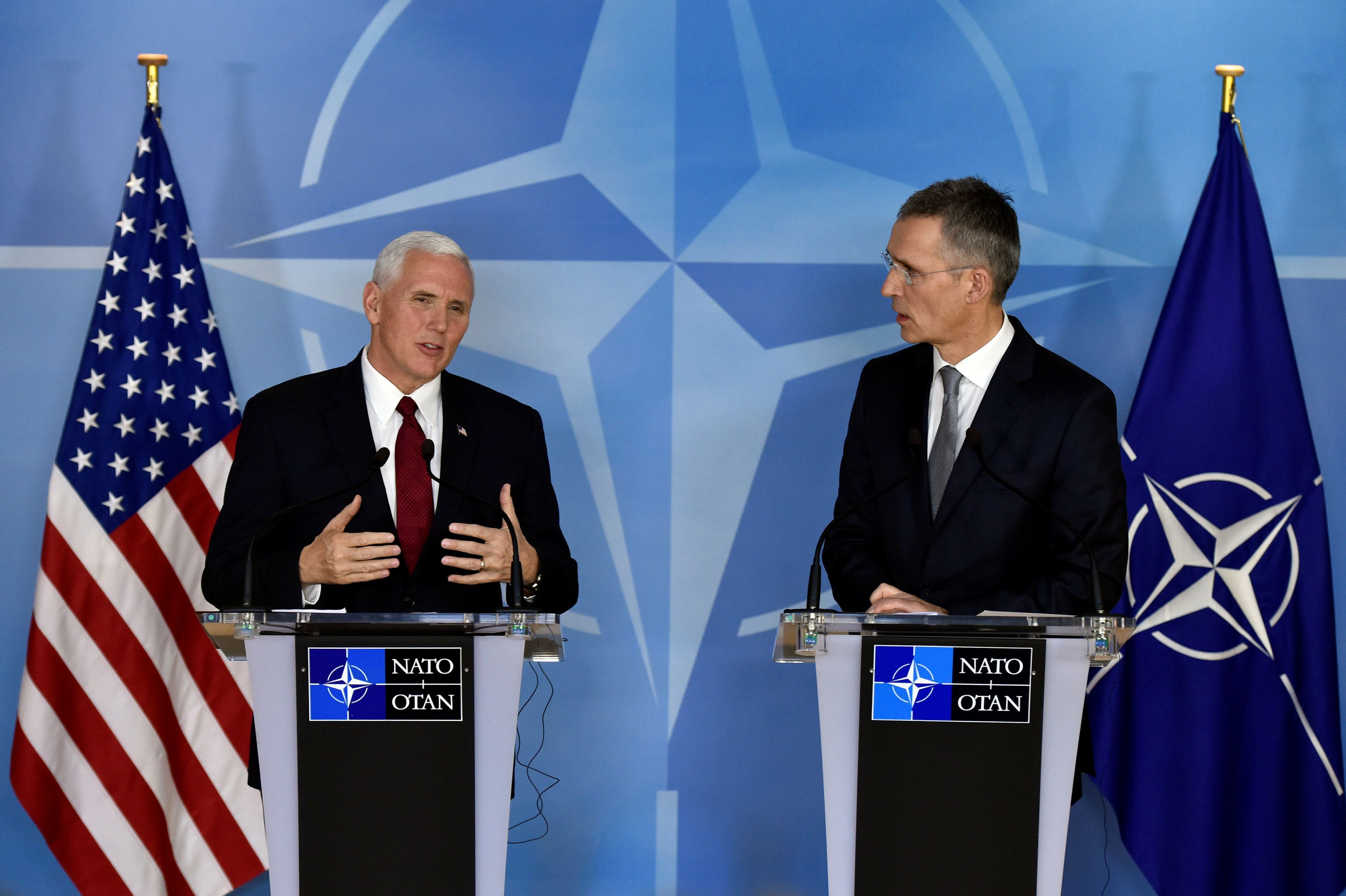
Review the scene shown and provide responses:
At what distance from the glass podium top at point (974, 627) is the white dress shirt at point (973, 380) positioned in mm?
753

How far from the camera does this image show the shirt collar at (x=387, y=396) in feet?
8.68

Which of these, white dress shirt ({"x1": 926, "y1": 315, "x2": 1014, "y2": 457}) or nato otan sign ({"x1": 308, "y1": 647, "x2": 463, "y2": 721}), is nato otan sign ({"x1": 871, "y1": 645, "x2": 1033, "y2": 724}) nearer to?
nato otan sign ({"x1": 308, "y1": 647, "x2": 463, "y2": 721})

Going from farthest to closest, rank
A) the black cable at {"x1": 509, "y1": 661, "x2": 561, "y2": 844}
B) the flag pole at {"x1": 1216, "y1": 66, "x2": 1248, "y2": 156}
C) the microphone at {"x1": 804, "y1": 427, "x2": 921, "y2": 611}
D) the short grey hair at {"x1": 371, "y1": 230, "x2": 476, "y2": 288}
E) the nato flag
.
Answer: the black cable at {"x1": 509, "y1": 661, "x2": 561, "y2": 844}
the flag pole at {"x1": 1216, "y1": 66, "x2": 1248, "y2": 156}
the nato flag
the short grey hair at {"x1": 371, "y1": 230, "x2": 476, "y2": 288}
the microphone at {"x1": 804, "y1": 427, "x2": 921, "y2": 611}

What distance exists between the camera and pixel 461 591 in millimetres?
2580

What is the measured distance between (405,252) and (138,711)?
158 centimetres

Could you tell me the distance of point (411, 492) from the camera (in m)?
2.55

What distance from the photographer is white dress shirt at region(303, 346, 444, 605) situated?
8.44ft

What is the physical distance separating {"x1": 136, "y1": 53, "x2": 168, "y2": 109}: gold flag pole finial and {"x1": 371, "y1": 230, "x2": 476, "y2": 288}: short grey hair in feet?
3.90

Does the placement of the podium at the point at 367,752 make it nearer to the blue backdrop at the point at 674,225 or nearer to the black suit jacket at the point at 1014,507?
the black suit jacket at the point at 1014,507

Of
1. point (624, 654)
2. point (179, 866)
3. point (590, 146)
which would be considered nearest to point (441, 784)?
point (624, 654)

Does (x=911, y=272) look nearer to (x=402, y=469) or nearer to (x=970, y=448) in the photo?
(x=970, y=448)

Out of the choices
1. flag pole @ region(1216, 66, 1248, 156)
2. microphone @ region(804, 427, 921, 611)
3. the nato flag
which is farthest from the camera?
flag pole @ region(1216, 66, 1248, 156)

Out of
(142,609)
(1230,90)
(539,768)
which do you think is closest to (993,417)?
(1230,90)

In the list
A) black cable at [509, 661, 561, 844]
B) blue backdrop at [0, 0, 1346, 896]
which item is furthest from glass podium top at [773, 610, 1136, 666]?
black cable at [509, 661, 561, 844]
